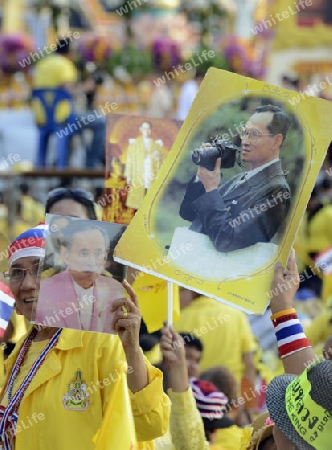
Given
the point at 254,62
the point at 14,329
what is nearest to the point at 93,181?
the point at 14,329

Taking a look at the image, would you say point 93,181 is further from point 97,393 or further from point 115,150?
point 97,393

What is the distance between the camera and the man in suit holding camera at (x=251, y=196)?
302 centimetres

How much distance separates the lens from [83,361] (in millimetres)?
3109

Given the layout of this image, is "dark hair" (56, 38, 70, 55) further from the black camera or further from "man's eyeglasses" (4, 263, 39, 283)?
the black camera

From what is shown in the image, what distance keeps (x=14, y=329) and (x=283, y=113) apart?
1.66 metres

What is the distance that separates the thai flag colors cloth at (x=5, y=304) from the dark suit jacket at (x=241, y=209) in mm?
739

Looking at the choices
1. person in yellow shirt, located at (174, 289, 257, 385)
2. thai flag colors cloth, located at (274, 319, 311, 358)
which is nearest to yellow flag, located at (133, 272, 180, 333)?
thai flag colors cloth, located at (274, 319, 311, 358)

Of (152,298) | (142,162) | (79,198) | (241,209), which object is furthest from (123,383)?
(79,198)

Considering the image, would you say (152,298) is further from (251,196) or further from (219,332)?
(219,332)

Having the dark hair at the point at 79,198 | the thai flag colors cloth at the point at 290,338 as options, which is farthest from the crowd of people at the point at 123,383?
the dark hair at the point at 79,198

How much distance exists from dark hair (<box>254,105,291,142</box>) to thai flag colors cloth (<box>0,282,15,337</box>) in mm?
1092

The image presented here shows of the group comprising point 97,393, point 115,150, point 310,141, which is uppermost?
point 115,150

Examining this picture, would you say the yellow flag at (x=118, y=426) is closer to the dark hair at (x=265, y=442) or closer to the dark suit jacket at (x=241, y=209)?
the dark hair at (x=265, y=442)

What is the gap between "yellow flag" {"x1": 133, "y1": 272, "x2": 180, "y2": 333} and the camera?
13.0 feet
